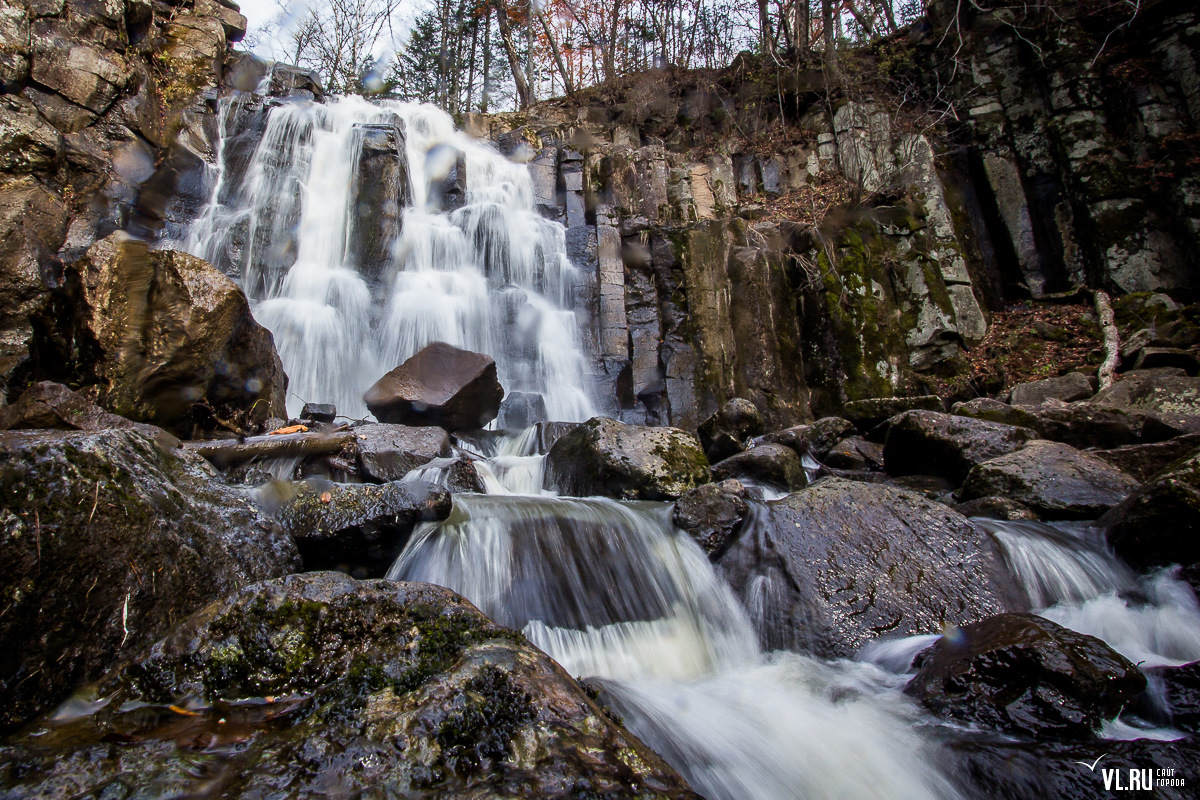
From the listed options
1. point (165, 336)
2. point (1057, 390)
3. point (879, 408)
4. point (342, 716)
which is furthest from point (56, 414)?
point (1057, 390)

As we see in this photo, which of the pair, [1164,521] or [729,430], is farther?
[729,430]

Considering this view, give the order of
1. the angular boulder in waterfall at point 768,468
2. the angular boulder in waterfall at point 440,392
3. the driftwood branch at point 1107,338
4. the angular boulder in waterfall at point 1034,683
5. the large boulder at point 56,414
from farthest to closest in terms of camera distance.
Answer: the driftwood branch at point 1107,338 → the angular boulder in waterfall at point 440,392 → the angular boulder in waterfall at point 768,468 → the large boulder at point 56,414 → the angular boulder in waterfall at point 1034,683

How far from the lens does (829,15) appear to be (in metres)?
17.2

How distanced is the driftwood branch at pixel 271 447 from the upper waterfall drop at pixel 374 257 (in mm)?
3451

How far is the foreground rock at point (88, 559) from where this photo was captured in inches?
81.7

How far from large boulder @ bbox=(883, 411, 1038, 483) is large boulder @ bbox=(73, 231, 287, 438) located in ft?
24.1

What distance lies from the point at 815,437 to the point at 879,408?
1.50 metres

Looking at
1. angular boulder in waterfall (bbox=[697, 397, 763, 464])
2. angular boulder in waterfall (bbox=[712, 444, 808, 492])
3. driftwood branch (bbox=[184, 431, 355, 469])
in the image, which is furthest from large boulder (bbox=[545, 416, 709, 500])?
driftwood branch (bbox=[184, 431, 355, 469])

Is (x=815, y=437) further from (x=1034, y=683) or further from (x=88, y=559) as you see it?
(x=88, y=559)

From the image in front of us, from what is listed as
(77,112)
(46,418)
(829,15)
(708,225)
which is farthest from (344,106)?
(829,15)

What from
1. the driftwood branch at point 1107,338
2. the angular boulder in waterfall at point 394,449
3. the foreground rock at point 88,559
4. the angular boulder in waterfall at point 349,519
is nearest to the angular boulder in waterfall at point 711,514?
the angular boulder in waterfall at point 349,519

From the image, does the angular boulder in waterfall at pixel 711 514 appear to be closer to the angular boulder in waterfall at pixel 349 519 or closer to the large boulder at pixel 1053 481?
the angular boulder in waterfall at pixel 349 519

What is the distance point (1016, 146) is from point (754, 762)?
53.5 feet

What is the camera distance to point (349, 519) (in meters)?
3.87
